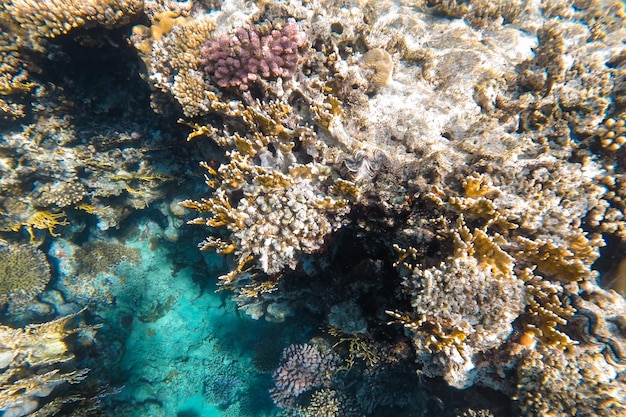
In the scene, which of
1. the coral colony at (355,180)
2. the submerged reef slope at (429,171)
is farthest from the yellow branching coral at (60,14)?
the submerged reef slope at (429,171)

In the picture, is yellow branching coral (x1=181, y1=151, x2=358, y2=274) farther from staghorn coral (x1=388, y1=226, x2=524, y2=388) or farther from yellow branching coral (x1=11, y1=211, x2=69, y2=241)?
yellow branching coral (x1=11, y1=211, x2=69, y2=241)

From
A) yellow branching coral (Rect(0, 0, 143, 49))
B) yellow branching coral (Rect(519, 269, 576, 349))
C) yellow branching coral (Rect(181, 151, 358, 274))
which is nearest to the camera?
yellow branching coral (Rect(519, 269, 576, 349))

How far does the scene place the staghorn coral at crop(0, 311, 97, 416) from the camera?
4699 mm

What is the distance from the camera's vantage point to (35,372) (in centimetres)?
506

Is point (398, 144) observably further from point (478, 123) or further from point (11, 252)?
point (11, 252)

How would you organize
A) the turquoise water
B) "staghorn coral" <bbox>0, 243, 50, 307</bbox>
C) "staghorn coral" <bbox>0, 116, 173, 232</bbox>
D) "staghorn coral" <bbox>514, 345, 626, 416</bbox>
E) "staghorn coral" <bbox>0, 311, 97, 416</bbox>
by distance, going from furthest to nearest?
the turquoise water
"staghorn coral" <bbox>0, 243, 50, 307</bbox>
"staghorn coral" <bbox>0, 116, 173, 232</bbox>
"staghorn coral" <bbox>0, 311, 97, 416</bbox>
"staghorn coral" <bbox>514, 345, 626, 416</bbox>

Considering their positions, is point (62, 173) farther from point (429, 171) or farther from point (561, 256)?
point (561, 256)

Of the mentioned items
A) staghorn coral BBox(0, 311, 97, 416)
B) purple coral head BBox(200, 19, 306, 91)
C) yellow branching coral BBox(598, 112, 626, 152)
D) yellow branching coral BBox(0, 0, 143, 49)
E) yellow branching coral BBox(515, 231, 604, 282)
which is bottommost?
staghorn coral BBox(0, 311, 97, 416)

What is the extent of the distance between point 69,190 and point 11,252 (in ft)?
6.44

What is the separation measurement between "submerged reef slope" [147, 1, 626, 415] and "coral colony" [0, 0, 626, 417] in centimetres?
2

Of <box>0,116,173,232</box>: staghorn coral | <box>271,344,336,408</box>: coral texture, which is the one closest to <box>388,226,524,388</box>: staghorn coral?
<box>271,344,336,408</box>: coral texture

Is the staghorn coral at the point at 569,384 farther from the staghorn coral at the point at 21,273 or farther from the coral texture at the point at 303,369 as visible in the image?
the staghorn coral at the point at 21,273

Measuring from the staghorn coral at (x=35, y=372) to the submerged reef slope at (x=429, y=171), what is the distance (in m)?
3.54

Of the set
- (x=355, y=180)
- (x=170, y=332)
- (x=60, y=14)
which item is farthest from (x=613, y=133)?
(x=170, y=332)
